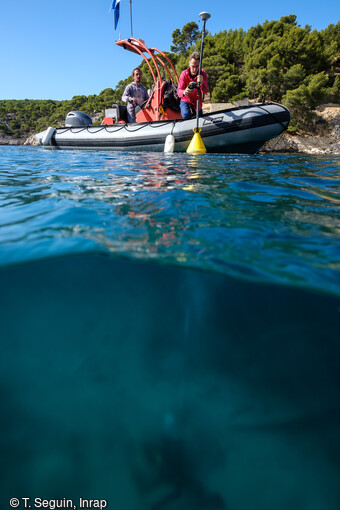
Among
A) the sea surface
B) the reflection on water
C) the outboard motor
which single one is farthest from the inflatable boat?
the reflection on water

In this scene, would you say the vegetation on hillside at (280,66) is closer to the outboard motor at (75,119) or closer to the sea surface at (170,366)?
the outboard motor at (75,119)

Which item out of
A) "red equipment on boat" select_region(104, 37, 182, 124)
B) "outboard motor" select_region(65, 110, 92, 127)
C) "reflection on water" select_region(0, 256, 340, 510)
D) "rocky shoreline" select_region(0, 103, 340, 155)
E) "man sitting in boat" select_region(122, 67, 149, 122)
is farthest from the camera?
"rocky shoreline" select_region(0, 103, 340, 155)

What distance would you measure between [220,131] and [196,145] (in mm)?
810

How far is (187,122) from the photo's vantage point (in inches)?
263

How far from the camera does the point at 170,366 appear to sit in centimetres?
82

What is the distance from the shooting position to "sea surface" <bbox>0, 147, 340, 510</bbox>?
62cm

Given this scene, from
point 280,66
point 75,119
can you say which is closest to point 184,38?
point 280,66

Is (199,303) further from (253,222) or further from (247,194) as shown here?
(247,194)

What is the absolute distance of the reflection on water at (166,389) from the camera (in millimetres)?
620

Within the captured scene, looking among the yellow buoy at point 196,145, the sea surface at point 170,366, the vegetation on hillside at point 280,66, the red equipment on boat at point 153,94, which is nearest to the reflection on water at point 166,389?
the sea surface at point 170,366

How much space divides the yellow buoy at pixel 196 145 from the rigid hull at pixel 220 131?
33 cm

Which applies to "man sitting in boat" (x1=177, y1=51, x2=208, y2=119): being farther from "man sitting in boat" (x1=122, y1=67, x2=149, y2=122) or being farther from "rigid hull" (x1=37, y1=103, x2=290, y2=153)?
"man sitting in boat" (x1=122, y1=67, x2=149, y2=122)

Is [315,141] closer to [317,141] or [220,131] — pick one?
[317,141]

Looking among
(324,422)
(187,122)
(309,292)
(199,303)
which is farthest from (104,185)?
(187,122)
